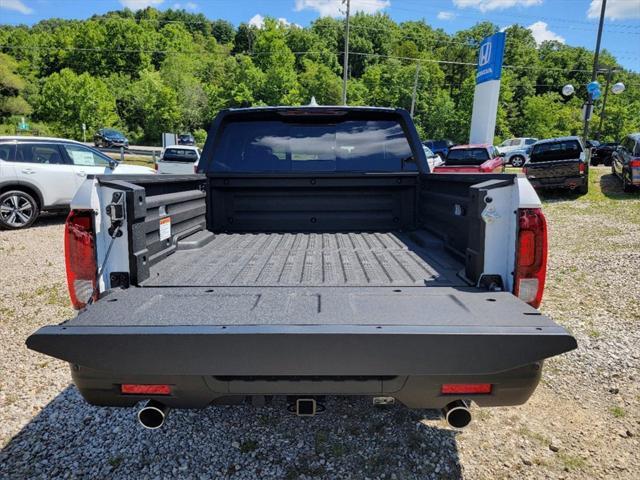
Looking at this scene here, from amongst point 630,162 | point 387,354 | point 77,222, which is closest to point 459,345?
point 387,354

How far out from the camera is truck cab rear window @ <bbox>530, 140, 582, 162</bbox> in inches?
553

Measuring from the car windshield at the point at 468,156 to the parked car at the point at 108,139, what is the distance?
31235mm

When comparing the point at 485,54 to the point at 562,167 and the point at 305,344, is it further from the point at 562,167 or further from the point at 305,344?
the point at 305,344

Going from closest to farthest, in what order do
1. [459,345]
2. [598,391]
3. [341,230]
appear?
[459,345]
[598,391]
[341,230]

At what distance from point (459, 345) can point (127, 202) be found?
Result: 5.58ft

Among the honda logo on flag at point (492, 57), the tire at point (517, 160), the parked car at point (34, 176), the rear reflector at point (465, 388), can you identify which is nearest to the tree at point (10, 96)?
the parked car at point (34, 176)

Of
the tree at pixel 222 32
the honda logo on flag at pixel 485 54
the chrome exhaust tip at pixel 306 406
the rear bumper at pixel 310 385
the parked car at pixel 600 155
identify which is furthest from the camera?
the tree at pixel 222 32

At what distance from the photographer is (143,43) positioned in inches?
3066

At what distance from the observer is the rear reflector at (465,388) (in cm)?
175

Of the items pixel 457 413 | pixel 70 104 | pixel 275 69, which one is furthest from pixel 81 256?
pixel 275 69

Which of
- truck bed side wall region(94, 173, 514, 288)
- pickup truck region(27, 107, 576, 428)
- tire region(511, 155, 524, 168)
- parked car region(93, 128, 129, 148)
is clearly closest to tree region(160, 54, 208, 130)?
parked car region(93, 128, 129, 148)

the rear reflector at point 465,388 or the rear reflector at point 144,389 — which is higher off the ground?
the rear reflector at point 465,388

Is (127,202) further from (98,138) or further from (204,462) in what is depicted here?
(98,138)

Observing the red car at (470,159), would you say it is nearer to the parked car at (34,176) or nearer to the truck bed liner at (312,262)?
the parked car at (34,176)
